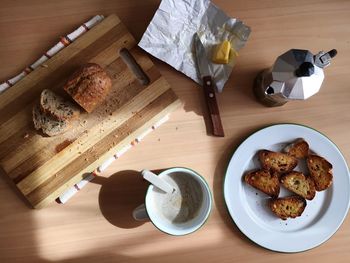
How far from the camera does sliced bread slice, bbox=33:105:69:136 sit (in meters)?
1.03

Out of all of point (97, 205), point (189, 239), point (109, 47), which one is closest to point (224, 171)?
point (189, 239)

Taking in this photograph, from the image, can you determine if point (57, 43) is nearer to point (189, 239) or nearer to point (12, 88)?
point (12, 88)

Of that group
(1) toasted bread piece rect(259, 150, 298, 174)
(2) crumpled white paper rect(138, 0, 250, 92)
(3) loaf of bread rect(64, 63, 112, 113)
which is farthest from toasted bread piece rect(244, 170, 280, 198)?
(3) loaf of bread rect(64, 63, 112, 113)

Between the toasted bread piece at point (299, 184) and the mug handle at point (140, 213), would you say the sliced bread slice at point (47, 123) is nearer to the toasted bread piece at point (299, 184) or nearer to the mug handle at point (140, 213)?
the mug handle at point (140, 213)

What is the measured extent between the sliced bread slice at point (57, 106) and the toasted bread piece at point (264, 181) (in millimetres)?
500

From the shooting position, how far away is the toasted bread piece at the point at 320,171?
1116 mm

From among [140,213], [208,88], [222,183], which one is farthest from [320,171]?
[140,213]

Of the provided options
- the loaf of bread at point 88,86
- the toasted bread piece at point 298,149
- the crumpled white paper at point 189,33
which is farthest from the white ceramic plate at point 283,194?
the loaf of bread at point 88,86

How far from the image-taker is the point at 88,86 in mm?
1012

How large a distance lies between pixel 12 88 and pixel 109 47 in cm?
28

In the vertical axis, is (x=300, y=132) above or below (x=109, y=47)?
below

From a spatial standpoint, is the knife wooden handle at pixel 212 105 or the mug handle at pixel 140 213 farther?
the knife wooden handle at pixel 212 105

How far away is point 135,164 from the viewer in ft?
3.61

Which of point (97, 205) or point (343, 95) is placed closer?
point (97, 205)
